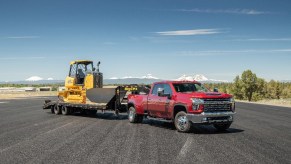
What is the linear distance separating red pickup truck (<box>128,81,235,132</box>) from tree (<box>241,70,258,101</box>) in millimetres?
95793

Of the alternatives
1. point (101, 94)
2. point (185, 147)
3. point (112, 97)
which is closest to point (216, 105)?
point (185, 147)

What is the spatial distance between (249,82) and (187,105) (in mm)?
98951

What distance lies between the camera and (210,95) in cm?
1343

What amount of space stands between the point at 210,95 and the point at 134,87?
5.64 m

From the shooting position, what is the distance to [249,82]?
108m

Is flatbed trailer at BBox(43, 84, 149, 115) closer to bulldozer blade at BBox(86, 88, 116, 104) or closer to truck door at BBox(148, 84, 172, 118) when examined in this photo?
bulldozer blade at BBox(86, 88, 116, 104)

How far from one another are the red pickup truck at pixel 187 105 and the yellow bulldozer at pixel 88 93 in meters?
1.88

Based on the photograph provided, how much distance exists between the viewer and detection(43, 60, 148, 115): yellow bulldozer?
18938mm

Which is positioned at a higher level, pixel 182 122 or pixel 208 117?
pixel 208 117

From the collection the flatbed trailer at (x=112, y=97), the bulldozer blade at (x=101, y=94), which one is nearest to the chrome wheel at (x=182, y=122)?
the flatbed trailer at (x=112, y=97)

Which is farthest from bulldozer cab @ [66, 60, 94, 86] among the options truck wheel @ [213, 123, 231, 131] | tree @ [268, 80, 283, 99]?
tree @ [268, 80, 283, 99]

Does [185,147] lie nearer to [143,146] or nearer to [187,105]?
[143,146]

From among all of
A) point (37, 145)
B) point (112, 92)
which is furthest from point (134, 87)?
point (37, 145)

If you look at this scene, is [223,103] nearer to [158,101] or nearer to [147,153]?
[158,101]
